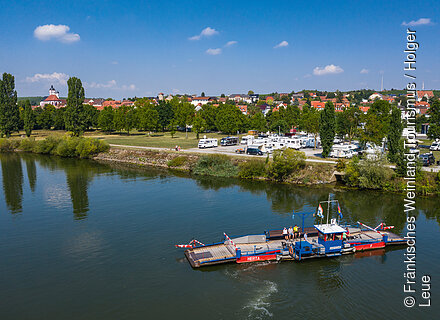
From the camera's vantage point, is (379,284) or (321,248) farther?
(321,248)

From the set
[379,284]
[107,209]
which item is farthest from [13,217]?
[379,284]

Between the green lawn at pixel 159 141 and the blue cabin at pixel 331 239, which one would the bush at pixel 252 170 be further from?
the blue cabin at pixel 331 239

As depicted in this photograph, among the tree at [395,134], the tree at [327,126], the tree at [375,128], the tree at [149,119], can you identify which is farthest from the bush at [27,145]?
the tree at [395,134]

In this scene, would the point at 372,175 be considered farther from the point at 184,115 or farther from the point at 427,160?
the point at 184,115

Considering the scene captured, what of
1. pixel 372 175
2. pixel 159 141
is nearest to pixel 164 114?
pixel 159 141

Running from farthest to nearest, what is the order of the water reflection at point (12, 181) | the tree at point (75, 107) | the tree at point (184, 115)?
1. the tree at point (184, 115)
2. the tree at point (75, 107)
3. the water reflection at point (12, 181)

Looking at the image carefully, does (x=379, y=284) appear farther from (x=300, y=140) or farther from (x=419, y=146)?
(x=419, y=146)
